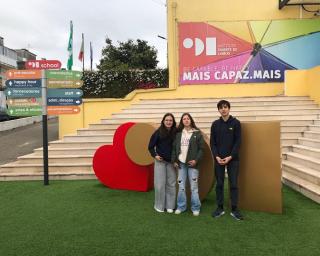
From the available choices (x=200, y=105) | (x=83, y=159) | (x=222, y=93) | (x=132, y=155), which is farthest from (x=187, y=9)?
(x=132, y=155)

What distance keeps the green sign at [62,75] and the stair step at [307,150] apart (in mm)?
5159

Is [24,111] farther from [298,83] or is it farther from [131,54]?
[131,54]

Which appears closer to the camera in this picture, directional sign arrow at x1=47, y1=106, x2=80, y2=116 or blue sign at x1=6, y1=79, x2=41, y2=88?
blue sign at x1=6, y1=79, x2=41, y2=88

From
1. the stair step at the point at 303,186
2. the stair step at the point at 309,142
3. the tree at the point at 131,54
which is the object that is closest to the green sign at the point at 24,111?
the stair step at the point at 303,186

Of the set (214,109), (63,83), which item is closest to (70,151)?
(63,83)

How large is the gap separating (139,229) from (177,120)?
6238 millimetres

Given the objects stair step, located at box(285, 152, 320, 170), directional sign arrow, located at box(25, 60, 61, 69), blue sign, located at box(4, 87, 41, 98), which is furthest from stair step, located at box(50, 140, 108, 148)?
stair step, located at box(285, 152, 320, 170)

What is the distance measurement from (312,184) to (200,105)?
609cm

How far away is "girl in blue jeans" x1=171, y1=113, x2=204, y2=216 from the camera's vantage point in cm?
550

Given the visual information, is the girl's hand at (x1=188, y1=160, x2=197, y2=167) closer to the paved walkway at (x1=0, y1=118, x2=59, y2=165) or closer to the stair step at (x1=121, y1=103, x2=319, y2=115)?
the stair step at (x1=121, y1=103, x2=319, y2=115)

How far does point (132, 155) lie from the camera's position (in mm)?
6965

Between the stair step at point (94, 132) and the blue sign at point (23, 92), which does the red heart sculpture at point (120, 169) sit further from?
the stair step at point (94, 132)

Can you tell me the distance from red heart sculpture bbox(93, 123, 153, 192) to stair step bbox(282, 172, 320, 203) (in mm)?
2661

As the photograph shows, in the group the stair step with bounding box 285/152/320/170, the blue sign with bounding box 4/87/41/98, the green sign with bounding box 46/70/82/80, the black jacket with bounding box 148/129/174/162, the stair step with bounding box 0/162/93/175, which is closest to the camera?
the black jacket with bounding box 148/129/174/162
